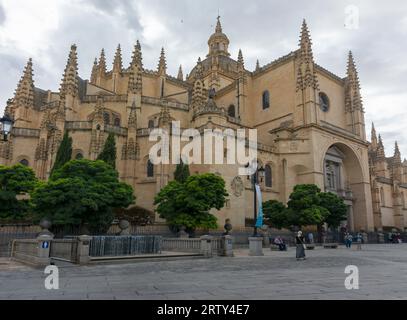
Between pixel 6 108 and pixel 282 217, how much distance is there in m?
31.4

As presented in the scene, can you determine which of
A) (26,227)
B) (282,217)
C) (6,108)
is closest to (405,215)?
(282,217)

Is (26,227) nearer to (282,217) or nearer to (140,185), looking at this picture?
(140,185)

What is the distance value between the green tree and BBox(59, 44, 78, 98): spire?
21594mm

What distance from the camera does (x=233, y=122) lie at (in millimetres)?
36531

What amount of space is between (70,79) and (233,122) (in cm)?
1710

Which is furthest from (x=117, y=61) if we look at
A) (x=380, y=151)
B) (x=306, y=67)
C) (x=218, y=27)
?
(x=380, y=151)

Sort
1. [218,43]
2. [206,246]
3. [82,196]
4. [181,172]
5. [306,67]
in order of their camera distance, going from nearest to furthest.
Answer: [206,246] < [82,196] < [181,172] < [306,67] < [218,43]

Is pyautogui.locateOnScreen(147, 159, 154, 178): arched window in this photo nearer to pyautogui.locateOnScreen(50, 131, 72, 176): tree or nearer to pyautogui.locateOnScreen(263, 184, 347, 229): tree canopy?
pyautogui.locateOnScreen(50, 131, 72, 176): tree

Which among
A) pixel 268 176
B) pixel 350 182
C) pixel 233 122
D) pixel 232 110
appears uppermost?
pixel 232 110

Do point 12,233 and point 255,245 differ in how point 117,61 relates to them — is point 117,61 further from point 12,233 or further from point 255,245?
point 255,245

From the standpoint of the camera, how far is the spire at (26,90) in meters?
34.2

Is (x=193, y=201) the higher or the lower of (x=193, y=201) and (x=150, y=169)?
the lower

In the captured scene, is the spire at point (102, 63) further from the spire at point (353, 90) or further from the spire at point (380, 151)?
the spire at point (380, 151)

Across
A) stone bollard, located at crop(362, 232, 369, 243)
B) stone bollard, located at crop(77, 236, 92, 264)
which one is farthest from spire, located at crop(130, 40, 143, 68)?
stone bollard, located at crop(362, 232, 369, 243)
